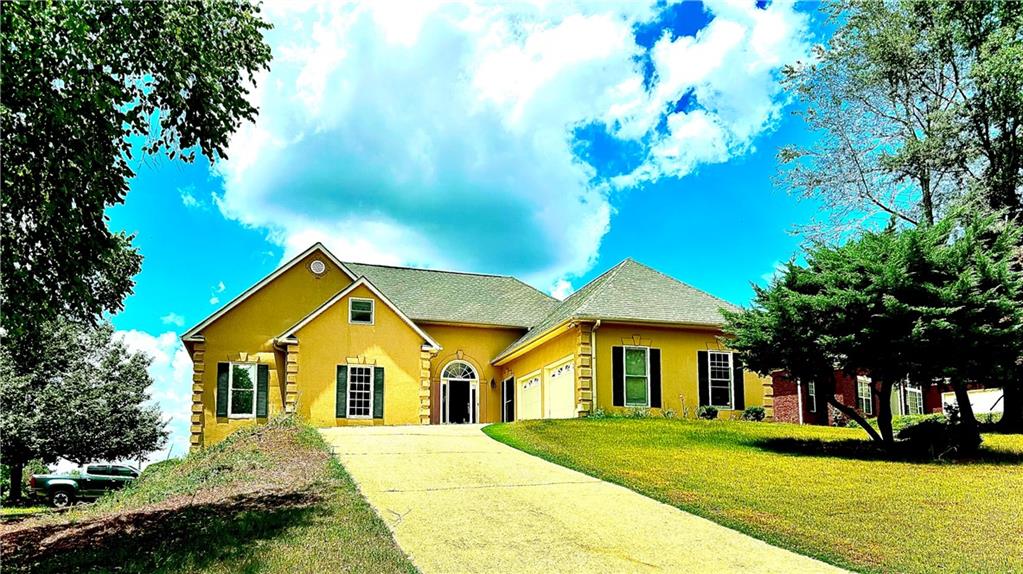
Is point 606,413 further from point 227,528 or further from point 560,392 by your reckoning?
point 227,528

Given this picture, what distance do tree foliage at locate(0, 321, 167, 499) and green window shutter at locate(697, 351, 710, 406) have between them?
22033 mm

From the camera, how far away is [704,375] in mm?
23688

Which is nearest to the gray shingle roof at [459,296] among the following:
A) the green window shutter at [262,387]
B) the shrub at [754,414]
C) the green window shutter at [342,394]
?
the green window shutter at [342,394]

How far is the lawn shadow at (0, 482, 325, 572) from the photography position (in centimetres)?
862

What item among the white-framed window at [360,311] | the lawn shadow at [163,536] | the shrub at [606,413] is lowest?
the lawn shadow at [163,536]

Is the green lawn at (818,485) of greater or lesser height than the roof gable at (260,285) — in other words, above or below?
below

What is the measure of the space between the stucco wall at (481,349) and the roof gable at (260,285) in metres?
3.82

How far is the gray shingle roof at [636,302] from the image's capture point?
75.0ft

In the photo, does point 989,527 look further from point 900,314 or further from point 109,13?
point 109,13

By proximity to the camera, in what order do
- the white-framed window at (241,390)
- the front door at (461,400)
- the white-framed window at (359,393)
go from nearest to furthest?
the white-framed window at (359,393), the white-framed window at (241,390), the front door at (461,400)

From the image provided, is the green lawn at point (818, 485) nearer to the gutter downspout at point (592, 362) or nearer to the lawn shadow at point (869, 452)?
the lawn shadow at point (869, 452)

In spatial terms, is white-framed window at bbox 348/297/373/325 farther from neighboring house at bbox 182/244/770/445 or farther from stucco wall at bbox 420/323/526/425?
stucco wall at bbox 420/323/526/425

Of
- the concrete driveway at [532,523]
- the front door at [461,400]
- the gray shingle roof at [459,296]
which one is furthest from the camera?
the gray shingle roof at [459,296]

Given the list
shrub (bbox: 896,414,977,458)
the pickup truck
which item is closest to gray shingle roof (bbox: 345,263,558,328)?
the pickup truck
